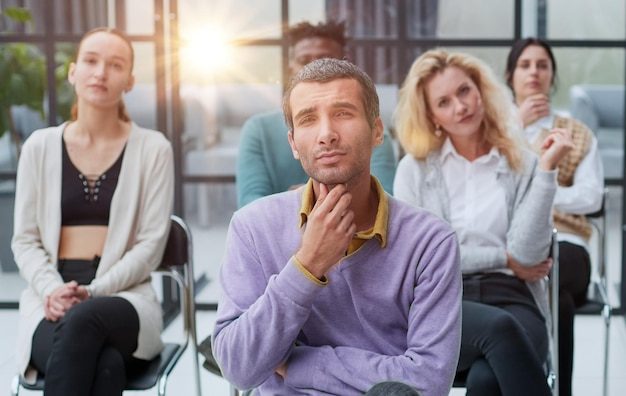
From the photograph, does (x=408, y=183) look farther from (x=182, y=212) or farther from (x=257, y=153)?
(x=182, y=212)

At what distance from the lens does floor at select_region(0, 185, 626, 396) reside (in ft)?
11.1

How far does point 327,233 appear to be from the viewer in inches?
62.7

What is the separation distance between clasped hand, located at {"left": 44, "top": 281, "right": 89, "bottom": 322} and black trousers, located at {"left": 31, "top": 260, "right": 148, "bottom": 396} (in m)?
0.02

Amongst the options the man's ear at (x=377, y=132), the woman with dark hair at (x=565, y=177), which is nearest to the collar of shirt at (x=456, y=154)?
the woman with dark hair at (x=565, y=177)

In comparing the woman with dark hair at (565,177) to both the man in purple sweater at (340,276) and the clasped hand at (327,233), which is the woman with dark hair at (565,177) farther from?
the clasped hand at (327,233)

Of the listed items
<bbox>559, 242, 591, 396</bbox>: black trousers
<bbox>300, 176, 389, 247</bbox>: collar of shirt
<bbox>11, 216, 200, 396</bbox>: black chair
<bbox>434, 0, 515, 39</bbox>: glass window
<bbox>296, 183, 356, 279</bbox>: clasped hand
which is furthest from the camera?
<bbox>434, 0, 515, 39</bbox>: glass window

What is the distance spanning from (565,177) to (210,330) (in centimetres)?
164

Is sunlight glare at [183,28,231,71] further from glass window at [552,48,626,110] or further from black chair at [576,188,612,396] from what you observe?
black chair at [576,188,612,396]

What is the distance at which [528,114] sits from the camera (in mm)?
3205

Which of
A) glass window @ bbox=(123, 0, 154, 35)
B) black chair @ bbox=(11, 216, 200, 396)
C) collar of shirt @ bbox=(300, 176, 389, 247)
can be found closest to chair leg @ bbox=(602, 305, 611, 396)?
black chair @ bbox=(11, 216, 200, 396)

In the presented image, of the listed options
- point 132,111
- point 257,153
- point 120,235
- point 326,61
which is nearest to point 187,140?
point 132,111

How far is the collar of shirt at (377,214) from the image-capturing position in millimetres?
1685

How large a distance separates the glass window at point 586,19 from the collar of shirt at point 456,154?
156 cm

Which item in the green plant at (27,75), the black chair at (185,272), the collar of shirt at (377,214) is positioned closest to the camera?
the collar of shirt at (377,214)
